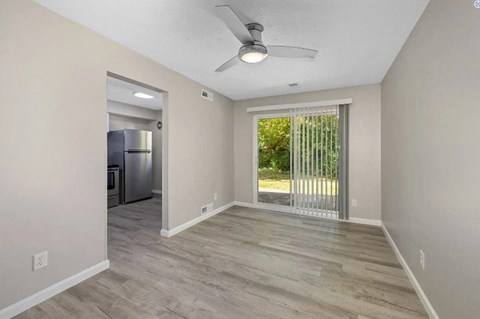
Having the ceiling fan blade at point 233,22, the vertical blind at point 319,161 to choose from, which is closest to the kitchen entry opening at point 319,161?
the vertical blind at point 319,161

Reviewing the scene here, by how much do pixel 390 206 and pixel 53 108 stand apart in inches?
152

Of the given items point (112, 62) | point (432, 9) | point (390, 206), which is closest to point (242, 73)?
point (112, 62)

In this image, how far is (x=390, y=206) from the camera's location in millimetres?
2609

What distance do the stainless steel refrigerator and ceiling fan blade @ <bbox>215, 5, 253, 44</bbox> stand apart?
13.6ft

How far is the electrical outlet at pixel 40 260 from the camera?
1.55 metres

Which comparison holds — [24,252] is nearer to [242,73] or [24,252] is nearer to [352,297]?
[352,297]

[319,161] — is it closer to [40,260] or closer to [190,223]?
[190,223]

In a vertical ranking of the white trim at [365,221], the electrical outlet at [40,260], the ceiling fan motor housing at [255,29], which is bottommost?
the white trim at [365,221]

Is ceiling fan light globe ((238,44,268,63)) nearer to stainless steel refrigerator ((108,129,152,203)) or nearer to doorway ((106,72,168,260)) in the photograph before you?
doorway ((106,72,168,260))

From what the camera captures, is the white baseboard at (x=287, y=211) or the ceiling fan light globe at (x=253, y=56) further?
the white baseboard at (x=287, y=211)

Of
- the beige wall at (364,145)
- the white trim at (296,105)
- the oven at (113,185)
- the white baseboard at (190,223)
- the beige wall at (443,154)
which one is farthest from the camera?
the oven at (113,185)

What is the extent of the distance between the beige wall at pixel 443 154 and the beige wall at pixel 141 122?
17.7ft

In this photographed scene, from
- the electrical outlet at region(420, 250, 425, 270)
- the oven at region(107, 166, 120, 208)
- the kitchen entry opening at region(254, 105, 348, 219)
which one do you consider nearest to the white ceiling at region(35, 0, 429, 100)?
the kitchen entry opening at region(254, 105, 348, 219)

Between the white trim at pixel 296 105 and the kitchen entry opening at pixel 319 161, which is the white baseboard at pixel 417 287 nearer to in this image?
the kitchen entry opening at pixel 319 161
